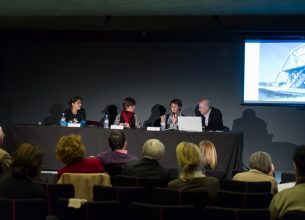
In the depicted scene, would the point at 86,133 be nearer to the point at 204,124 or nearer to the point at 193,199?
the point at 204,124

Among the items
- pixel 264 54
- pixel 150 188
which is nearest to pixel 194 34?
pixel 264 54

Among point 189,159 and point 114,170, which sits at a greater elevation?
point 189,159

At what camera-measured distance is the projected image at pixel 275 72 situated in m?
7.29

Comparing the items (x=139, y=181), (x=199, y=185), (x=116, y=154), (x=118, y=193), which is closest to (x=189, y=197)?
→ (x=199, y=185)

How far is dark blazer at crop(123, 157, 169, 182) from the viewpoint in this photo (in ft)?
12.8

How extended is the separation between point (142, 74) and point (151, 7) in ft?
5.53

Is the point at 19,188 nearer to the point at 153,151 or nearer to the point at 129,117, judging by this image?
the point at 153,151

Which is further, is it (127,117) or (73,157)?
(127,117)

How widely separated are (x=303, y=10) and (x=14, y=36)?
18.1 feet

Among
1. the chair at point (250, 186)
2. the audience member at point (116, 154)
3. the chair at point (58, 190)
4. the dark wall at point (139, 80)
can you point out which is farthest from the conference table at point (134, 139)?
the chair at point (58, 190)

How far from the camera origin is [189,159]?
10.8ft

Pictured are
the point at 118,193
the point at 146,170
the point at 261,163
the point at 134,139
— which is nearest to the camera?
the point at 118,193

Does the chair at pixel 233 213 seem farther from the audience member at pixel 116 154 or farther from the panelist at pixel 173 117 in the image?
the panelist at pixel 173 117

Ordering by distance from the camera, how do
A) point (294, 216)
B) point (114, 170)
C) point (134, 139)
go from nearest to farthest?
point (294, 216) → point (114, 170) → point (134, 139)
